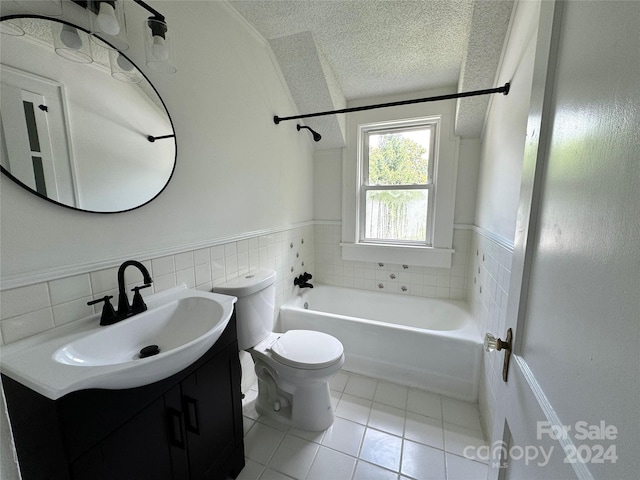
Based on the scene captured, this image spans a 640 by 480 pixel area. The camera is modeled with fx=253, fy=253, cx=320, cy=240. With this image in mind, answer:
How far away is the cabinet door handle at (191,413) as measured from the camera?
914 millimetres

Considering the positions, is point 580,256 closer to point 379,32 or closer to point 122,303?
point 122,303

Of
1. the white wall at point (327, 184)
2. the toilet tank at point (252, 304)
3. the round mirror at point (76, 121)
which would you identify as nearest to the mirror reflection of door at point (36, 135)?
the round mirror at point (76, 121)

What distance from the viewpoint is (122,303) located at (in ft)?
3.08

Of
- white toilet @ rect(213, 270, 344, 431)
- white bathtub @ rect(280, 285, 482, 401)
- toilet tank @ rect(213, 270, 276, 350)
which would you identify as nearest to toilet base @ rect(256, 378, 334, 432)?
white toilet @ rect(213, 270, 344, 431)

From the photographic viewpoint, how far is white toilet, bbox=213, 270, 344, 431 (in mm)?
1401

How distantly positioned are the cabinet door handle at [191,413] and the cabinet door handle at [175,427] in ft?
0.09

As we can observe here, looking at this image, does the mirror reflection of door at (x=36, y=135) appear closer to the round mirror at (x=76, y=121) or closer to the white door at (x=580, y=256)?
the round mirror at (x=76, y=121)

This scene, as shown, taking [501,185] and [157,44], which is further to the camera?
[501,185]

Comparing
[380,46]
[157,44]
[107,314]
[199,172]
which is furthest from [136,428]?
[380,46]

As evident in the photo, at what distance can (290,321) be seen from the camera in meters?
2.12

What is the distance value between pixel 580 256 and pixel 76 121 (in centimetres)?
143

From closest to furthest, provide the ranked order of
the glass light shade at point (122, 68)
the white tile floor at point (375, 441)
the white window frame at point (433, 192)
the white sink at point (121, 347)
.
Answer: the white sink at point (121, 347), the glass light shade at point (122, 68), the white tile floor at point (375, 441), the white window frame at point (433, 192)

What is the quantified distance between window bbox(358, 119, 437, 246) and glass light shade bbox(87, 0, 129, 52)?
1.96m

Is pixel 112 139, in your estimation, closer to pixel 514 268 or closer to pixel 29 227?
pixel 29 227
